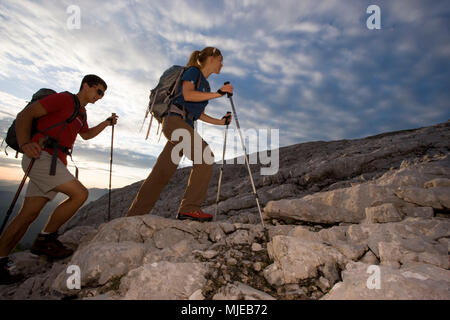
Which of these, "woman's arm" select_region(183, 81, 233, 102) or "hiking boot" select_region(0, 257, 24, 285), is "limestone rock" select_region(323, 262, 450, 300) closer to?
"woman's arm" select_region(183, 81, 233, 102)

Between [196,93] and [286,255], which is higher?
[196,93]

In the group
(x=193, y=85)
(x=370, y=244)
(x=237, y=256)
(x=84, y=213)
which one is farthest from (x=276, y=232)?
(x=84, y=213)

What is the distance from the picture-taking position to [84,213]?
866 inches

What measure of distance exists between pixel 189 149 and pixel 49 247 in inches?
135

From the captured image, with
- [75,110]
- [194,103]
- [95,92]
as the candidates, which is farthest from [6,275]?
[194,103]

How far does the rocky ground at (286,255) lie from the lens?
2707 mm

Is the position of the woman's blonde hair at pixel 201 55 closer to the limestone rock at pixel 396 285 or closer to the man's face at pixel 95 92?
the man's face at pixel 95 92

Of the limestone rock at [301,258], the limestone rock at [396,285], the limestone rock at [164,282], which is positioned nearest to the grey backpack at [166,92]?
the limestone rock at [164,282]

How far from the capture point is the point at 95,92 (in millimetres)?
4562

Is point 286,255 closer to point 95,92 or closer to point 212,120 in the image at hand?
point 212,120

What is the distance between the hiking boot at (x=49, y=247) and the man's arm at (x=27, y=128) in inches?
70.1

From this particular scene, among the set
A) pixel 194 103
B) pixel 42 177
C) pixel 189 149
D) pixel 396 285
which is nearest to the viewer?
pixel 396 285
